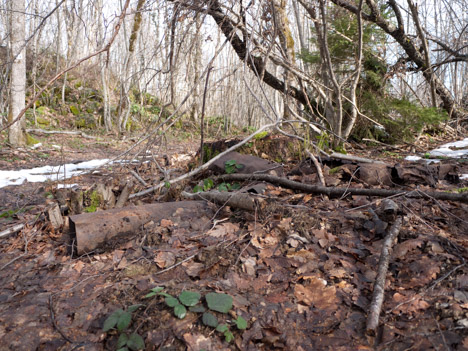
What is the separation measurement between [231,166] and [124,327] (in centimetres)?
243

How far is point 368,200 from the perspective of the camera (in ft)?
9.27

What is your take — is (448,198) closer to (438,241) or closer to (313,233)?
(438,241)

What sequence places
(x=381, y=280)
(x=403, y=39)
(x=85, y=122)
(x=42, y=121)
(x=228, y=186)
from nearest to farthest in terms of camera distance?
(x=381, y=280)
(x=228, y=186)
(x=403, y=39)
(x=42, y=121)
(x=85, y=122)

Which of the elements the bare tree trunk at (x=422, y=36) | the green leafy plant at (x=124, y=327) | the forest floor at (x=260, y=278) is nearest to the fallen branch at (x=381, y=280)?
the forest floor at (x=260, y=278)

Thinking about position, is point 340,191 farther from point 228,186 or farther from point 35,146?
point 35,146

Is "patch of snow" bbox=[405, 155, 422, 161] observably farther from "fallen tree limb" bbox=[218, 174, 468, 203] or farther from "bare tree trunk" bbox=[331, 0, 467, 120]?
"fallen tree limb" bbox=[218, 174, 468, 203]

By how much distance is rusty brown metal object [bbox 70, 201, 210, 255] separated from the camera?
242 cm

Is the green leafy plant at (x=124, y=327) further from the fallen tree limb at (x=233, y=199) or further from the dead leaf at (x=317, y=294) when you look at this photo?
the fallen tree limb at (x=233, y=199)

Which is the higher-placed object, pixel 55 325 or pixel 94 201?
pixel 94 201

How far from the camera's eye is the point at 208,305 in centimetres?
164

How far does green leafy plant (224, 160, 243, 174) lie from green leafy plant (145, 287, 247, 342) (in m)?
2.11

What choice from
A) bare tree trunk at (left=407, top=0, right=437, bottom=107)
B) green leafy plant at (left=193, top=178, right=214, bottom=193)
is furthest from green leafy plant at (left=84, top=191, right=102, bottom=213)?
bare tree trunk at (left=407, top=0, right=437, bottom=107)

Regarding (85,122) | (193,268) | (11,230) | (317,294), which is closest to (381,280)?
(317,294)

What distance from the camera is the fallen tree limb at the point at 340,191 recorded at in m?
2.57
